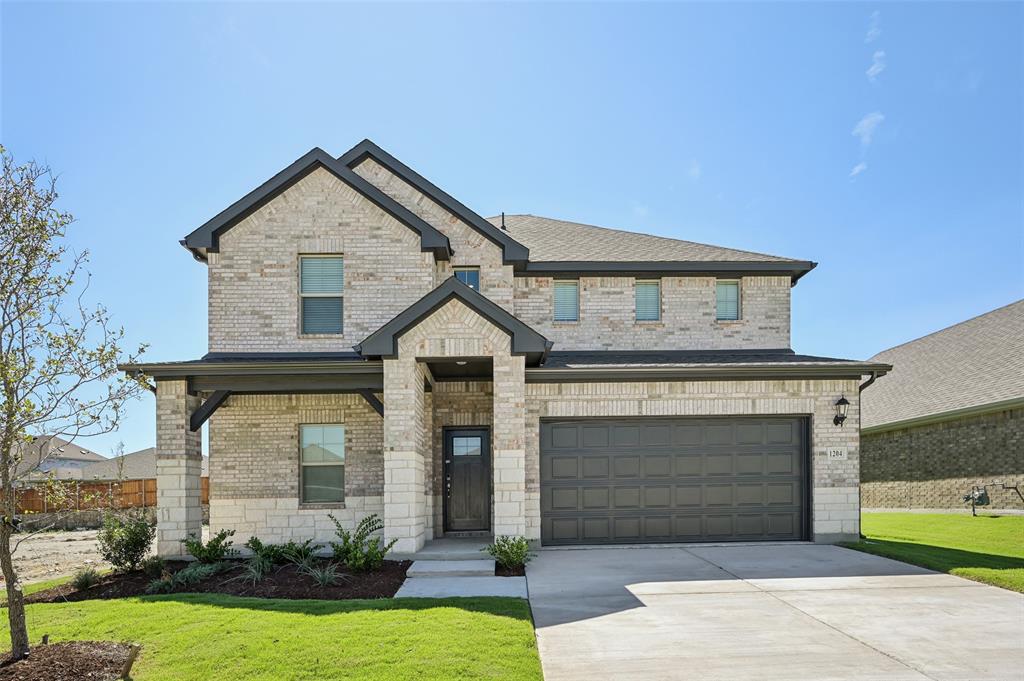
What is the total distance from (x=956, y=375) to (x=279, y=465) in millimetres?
21833

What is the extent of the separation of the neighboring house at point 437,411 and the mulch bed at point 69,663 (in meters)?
5.28

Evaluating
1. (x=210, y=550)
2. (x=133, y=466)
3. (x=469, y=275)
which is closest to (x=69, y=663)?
(x=210, y=550)

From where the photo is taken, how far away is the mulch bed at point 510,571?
10.5 metres

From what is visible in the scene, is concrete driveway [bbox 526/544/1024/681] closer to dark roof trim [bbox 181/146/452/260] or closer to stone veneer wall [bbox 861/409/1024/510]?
dark roof trim [bbox 181/146/452/260]

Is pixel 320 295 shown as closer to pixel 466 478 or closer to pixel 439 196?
pixel 439 196

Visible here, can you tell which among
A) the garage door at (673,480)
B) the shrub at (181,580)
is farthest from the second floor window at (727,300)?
the shrub at (181,580)

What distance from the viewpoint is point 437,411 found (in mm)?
14680

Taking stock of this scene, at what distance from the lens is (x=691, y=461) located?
1347 cm

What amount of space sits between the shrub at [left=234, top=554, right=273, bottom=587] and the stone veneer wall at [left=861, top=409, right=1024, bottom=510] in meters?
19.3

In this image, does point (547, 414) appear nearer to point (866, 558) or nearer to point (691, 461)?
point (691, 461)

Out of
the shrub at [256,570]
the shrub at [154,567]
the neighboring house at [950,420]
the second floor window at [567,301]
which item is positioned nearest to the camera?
the shrub at [256,570]

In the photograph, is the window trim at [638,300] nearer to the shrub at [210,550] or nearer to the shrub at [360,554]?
the shrub at [360,554]

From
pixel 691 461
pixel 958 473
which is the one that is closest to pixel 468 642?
pixel 691 461

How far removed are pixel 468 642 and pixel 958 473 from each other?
798 inches
